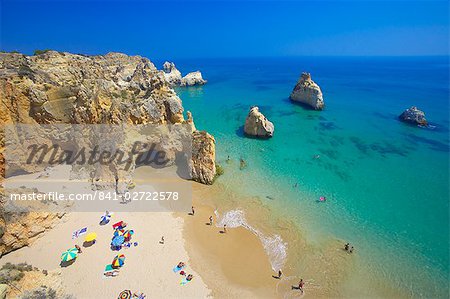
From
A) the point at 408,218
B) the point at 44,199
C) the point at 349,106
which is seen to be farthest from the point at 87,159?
the point at 349,106

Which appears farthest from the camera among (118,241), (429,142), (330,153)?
(429,142)

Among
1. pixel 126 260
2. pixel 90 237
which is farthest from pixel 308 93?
pixel 90 237

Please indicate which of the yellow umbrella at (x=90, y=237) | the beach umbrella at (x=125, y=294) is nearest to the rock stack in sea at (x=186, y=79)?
the yellow umbrella at (x=90, y=237)

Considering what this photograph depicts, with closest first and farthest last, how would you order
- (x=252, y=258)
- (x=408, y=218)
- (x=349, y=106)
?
(x=252, y=258) → (x=408, y=218) → (x=349, y=106)

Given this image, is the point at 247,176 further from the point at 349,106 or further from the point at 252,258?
the point at 349,106

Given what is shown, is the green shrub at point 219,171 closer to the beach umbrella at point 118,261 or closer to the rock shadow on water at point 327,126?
the beach umbrella at point 118,261

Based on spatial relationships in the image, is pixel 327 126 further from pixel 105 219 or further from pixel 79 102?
pixel 105 219
